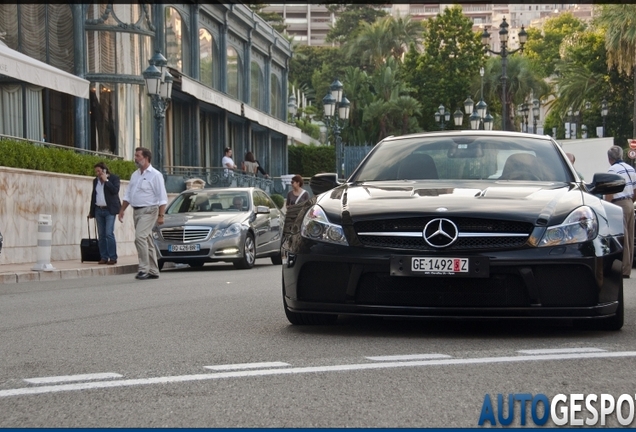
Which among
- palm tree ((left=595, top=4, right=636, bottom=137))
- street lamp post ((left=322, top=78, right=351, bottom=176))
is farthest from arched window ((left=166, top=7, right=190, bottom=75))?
palm tree ((left=595, top=4, right=636, bottom=137))

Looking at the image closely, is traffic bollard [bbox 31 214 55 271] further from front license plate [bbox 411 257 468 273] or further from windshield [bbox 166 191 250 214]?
front license plate [bbox 411 257 468 273]

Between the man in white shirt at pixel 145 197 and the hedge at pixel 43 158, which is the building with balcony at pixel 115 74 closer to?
the hedge at pixel 43 158

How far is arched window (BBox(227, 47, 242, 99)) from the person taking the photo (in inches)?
1857

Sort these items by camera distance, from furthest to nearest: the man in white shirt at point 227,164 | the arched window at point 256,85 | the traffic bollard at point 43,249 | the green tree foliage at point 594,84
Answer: the green tree foliage at point 594,84
the arched window at point 256,85
the man in white shirt at point 227,164
the traffic bollard at point 43,249

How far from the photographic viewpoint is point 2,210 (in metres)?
20.4

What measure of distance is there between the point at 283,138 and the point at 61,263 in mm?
40069

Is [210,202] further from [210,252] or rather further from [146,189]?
[146,189]

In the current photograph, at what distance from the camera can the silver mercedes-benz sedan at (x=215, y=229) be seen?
19.5 m

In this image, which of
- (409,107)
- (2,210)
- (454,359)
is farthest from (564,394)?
(409,107)

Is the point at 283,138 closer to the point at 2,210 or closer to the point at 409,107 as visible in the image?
the point at 409,107

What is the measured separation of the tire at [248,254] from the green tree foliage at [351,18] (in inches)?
4728

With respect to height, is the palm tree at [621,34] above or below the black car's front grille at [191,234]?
above

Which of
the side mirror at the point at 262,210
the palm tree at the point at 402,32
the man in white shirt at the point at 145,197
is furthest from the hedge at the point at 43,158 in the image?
the palm tree at the point at 402,32

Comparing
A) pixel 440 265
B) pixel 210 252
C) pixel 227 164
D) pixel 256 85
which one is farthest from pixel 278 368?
pixel 256 85
